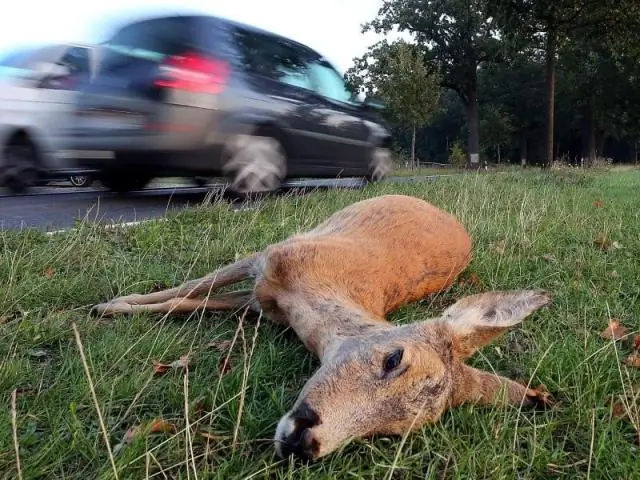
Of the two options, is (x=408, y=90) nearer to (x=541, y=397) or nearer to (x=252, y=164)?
(x=252, y=164)

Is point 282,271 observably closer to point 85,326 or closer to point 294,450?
point 85,326

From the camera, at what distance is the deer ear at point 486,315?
7.17 feet

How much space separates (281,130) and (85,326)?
493 centimetres

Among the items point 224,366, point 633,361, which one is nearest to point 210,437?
point 224,366

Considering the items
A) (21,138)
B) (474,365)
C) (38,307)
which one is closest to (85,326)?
(38,307)

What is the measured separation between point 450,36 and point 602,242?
38.5m

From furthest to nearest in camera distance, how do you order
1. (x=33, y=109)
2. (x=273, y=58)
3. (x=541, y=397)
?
(x=33, y=109), (x=273, y=58), (x=541, y=397)

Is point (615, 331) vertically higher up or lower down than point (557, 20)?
lower down

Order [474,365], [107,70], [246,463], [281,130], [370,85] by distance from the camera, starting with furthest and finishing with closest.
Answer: [370,85]
[281,130]
[107,70]
[474,365]
[246,463]

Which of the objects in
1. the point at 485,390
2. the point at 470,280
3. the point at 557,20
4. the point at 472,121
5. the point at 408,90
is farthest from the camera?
the point at 472,121

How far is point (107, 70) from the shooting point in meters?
7.08

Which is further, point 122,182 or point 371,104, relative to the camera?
point 371,104

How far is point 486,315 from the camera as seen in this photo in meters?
2.31

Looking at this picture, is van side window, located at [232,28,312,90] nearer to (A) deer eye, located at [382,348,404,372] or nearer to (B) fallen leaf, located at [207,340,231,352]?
(B) fallen leaf, located at [207,340,231,352]
